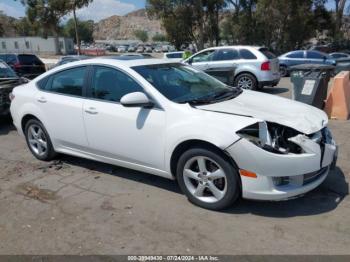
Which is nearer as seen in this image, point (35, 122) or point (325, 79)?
point (35, 122)

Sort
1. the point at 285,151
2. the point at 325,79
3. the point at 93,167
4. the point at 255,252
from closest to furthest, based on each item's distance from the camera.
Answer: the point at 255,252
the point at 285,151
the point at 93,167
the point at 325,79

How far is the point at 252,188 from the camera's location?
147 inches

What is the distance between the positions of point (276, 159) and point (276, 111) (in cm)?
78

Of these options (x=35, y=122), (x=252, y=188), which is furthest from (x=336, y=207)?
(x=35, y=122)

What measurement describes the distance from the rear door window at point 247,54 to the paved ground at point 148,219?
24.9ft

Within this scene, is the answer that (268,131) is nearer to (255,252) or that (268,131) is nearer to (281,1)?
(255,252)

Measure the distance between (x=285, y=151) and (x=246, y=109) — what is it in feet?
2.28

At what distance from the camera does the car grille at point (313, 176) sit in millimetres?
3834

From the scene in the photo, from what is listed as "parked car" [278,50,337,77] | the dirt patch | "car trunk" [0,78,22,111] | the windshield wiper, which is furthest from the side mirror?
"parked car" [278,50,337,77]

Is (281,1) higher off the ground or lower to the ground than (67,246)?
higher

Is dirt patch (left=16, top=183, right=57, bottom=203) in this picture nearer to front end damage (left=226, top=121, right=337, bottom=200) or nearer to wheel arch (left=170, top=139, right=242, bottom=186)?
wheel arch (left=170, top=139, right=242, bottom=186)

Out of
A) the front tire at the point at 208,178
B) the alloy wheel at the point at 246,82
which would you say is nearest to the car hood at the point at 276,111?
the front tire at the point at 208,178

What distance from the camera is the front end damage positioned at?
11.9ft

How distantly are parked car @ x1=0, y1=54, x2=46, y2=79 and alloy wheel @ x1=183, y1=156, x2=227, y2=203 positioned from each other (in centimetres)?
1521
